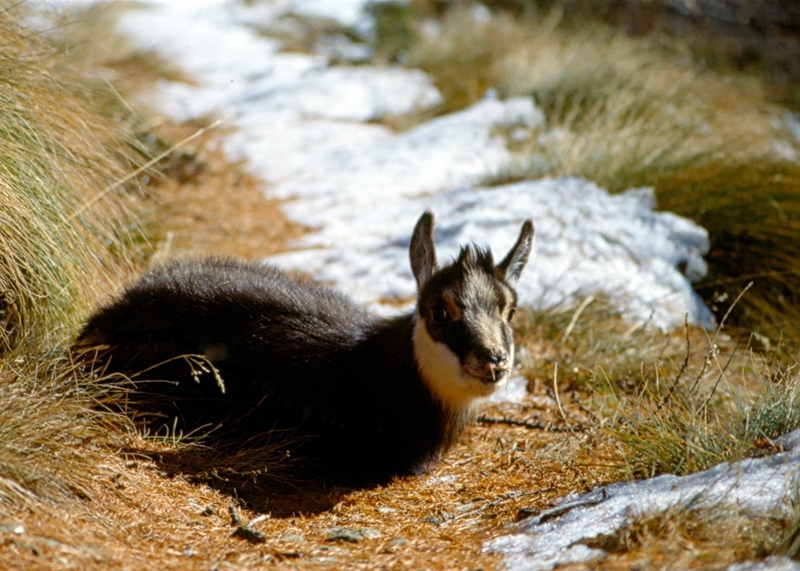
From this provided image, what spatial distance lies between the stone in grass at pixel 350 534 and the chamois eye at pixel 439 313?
106 cm

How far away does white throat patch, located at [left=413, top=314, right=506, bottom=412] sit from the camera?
3.89 meters

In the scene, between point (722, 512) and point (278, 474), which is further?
point (278, 474)

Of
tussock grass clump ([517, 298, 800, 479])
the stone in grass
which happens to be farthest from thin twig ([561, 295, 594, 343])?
the stone in grass

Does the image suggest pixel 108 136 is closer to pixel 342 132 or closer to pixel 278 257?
pixel 278 257

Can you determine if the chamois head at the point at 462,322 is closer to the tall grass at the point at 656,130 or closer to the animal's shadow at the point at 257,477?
the animal's shadow at the point at 257,477

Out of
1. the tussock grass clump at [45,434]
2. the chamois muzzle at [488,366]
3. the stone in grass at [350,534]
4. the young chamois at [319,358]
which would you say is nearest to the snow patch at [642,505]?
the stone in grass at [350,534]

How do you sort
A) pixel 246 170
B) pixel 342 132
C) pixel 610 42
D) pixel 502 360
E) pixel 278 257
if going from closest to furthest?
pixel 502 360
pixel 278 257
pixel 246 170
pixel 342 132
pixel 610 42

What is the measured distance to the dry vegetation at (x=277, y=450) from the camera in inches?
120

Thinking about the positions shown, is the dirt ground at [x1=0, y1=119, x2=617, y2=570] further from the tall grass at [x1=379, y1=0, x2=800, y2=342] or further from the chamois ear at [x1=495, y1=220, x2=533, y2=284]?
the tall grass at [x1=379, y1=0, x2=800, y2=342]

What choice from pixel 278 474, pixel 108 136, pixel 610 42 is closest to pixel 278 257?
pixel 108 136

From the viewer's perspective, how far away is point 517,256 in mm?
4480

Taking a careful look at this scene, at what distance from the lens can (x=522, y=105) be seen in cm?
980

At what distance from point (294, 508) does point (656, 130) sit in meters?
6.09

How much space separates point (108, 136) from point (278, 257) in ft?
6.02
